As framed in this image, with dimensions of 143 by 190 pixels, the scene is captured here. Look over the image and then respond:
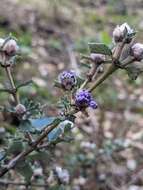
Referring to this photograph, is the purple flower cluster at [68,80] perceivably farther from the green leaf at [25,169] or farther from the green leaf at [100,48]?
the green leaf at [25,169]

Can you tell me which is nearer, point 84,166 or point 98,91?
point 84,166

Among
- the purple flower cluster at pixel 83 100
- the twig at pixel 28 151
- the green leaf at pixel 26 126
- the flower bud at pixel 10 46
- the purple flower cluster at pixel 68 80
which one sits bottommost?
the twig at pixel 28 151

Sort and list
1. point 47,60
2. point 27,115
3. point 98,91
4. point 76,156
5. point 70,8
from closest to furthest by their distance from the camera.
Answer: point 27,115, point 76,156, point 98,91, point 47,60, point 70,8

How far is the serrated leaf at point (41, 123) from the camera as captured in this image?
2.51 feet

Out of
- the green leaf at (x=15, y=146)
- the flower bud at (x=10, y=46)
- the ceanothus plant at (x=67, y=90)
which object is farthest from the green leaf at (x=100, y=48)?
the green leaf at (x=15, y=146)

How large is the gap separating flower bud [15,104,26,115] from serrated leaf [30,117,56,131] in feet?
0.08

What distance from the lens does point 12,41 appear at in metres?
0.74

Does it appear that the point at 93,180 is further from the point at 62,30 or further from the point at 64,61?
the point at 62,30

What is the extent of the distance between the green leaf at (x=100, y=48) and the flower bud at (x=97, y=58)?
0.03 metres

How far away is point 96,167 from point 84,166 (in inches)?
1.9

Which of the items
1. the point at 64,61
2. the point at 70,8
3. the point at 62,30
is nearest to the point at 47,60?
the point at 64,61

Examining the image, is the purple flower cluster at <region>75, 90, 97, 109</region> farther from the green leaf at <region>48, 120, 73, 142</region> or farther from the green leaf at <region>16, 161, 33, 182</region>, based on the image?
the green leaf at <region>16, 161, 33, 182</region>

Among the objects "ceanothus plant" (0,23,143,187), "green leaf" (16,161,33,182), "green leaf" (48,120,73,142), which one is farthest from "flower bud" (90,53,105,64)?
"green leaf" (16,161,33,182)

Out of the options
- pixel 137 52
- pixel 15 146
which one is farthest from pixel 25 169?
pixel 137 52
